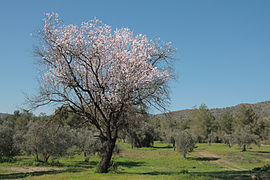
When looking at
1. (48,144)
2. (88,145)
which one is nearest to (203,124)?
(88,145)

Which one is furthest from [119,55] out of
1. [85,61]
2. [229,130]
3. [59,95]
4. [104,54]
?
[229,130]

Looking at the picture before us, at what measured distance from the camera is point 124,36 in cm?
1750

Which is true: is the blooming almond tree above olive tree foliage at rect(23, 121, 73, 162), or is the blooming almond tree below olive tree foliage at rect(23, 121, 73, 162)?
above

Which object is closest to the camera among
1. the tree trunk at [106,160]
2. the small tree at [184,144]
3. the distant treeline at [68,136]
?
the tree trunk at [106,160]

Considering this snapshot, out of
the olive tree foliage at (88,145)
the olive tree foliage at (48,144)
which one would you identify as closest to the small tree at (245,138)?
the olive tree foliage at (88,145)

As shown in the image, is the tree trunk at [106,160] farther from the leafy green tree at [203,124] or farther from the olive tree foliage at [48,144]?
the leafy green tree at [203,124]

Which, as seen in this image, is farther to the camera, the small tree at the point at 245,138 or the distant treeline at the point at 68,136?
the small tree at the point at 245,138

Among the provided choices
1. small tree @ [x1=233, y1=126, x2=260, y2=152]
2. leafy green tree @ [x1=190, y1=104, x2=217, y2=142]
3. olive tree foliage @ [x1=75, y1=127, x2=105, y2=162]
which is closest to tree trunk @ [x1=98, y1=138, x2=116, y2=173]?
olive tree foliage @ [x1=75, y1=127, x2=105, y2=162]

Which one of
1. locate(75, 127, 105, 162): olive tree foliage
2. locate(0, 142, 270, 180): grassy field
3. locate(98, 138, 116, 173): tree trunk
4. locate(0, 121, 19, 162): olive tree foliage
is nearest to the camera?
locate(0, 142, 270, 180): grassy field

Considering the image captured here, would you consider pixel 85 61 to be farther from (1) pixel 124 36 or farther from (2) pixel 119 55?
(1) pixel 124 36

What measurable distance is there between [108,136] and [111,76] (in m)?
4.73

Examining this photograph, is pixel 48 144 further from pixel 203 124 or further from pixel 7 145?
pixel 203 124

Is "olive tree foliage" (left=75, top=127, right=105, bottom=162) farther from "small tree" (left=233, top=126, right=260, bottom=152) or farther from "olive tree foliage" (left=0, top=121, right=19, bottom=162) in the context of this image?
"small tree" (left=233, top=126, right=260, bottom=152)

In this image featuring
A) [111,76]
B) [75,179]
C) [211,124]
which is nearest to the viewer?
[75,179]
